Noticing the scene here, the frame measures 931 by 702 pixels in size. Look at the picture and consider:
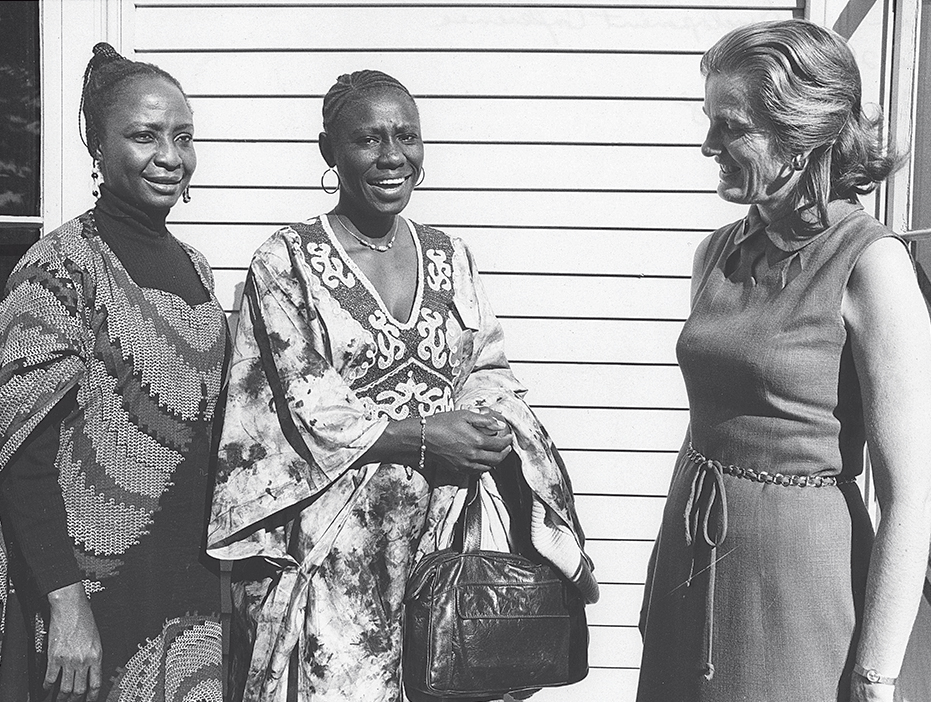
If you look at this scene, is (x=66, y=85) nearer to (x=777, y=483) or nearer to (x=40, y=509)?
(x=40, y=509)

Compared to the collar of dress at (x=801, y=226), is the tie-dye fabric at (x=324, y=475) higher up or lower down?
lower down

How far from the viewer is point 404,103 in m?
2.45

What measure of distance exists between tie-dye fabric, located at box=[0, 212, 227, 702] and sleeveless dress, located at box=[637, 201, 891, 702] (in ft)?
3.63

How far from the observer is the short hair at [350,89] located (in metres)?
2.46

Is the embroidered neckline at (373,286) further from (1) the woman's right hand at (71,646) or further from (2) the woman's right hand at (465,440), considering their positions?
(1) the woman's right hand at (71,646)

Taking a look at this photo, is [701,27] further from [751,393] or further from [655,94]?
[751,393]

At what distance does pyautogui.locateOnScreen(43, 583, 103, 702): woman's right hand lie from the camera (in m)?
2.05

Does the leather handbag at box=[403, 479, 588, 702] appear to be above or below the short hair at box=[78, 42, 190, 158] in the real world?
below

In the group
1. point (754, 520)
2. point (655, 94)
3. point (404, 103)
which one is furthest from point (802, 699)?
point (655, 94)

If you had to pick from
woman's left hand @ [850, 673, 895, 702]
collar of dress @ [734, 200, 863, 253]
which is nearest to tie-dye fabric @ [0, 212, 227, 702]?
collar of dress @ [734, 200, 863, 253]

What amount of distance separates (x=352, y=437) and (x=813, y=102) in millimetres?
1202

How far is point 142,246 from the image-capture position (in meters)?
2.30

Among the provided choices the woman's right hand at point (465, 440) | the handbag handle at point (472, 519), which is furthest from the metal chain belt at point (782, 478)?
the handbag handle at point (472, 519)

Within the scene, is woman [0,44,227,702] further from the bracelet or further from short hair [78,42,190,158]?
the bracelet
